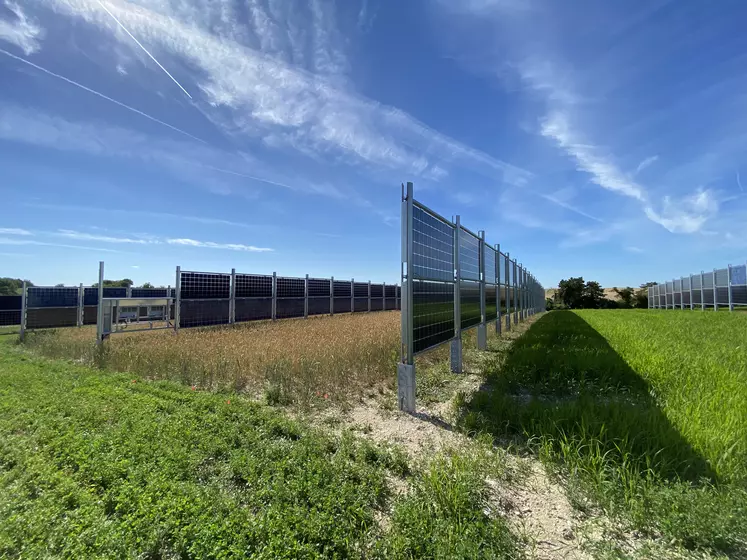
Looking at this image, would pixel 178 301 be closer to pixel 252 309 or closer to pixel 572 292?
pixel 252 309

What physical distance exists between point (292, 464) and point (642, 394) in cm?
432

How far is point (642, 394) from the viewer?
409cm

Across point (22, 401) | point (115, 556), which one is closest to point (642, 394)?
point (115, 556)

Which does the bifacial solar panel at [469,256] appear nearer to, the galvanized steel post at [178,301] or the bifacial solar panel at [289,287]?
the galvanized steel post at [178,301]

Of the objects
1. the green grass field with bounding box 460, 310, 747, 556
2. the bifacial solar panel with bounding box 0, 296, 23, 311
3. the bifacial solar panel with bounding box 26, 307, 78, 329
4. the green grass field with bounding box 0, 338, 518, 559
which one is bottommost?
the green grass field with bounding box 0, 338, 518, 559

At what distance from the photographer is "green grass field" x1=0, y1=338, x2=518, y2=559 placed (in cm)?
188

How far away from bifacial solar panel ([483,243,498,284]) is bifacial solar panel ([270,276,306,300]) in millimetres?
10510

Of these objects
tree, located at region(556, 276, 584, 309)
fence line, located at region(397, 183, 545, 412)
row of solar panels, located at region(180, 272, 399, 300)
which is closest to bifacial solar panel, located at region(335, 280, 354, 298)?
row of solar panels, located at region(180, 272, 399, 300)

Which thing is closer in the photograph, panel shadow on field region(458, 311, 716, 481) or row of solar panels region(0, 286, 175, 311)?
panel shadow on field region(458, 311, 716, 481)

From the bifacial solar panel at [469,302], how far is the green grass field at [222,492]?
4576mm

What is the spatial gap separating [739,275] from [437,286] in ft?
90.4

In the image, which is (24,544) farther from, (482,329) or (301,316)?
(301,316)

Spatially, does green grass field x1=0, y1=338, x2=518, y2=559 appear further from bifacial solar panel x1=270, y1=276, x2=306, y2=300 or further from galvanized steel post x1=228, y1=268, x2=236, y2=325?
bifacial solar panel x1=270, y1=276, x2=306, y2=300

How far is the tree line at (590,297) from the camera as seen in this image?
47.1m
